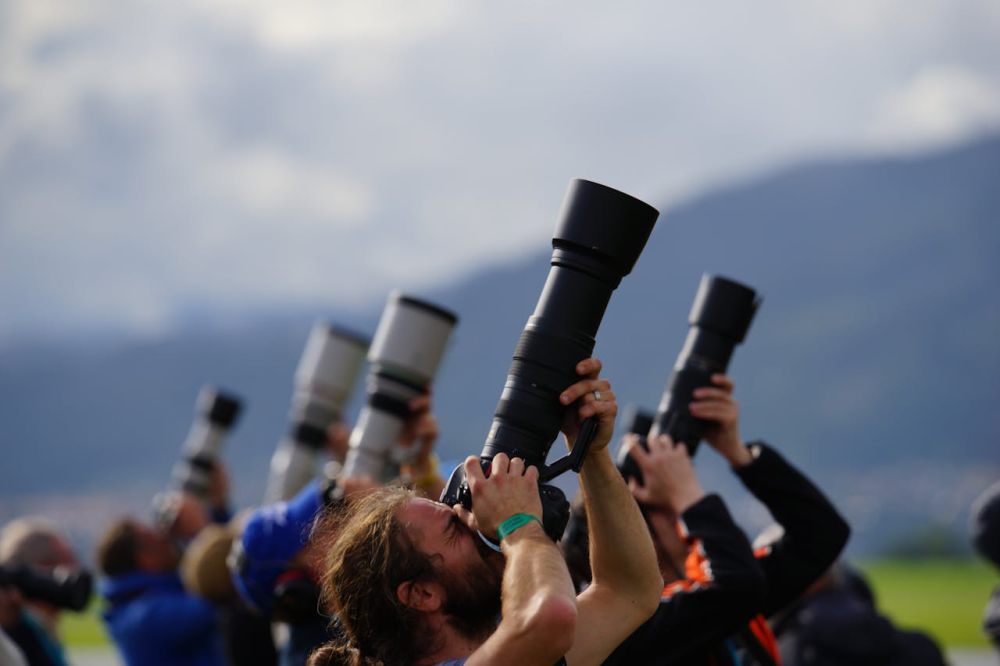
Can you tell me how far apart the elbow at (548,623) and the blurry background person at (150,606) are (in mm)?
4832

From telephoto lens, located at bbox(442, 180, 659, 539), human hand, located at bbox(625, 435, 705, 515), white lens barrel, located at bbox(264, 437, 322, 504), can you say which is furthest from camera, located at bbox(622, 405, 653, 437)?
telephoto lens, located at bbox(442, 180, 659, 539)

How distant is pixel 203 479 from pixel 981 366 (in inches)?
5318

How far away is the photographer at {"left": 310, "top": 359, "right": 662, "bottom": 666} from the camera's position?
2.86 meters

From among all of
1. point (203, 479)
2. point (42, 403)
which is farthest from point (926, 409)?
point (203, 479)

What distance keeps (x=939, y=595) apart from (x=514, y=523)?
39067 mm

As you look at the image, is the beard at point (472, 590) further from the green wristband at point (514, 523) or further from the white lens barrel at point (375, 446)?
the white lens barrel at point (375, 446)

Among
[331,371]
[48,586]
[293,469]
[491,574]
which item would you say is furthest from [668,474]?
[293,469]

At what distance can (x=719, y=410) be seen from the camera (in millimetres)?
4391

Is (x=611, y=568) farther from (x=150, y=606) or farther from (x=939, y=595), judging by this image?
(x=939, y=595)

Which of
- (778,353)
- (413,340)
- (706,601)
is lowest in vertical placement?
(778,353)

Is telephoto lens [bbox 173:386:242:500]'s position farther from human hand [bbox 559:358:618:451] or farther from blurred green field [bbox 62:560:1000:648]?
blurred green field [bbox 62:560:1000:648]

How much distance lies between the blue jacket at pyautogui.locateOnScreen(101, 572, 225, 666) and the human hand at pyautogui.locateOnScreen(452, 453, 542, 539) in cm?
469

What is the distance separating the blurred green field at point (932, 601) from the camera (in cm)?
2748

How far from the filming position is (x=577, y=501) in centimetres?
478
